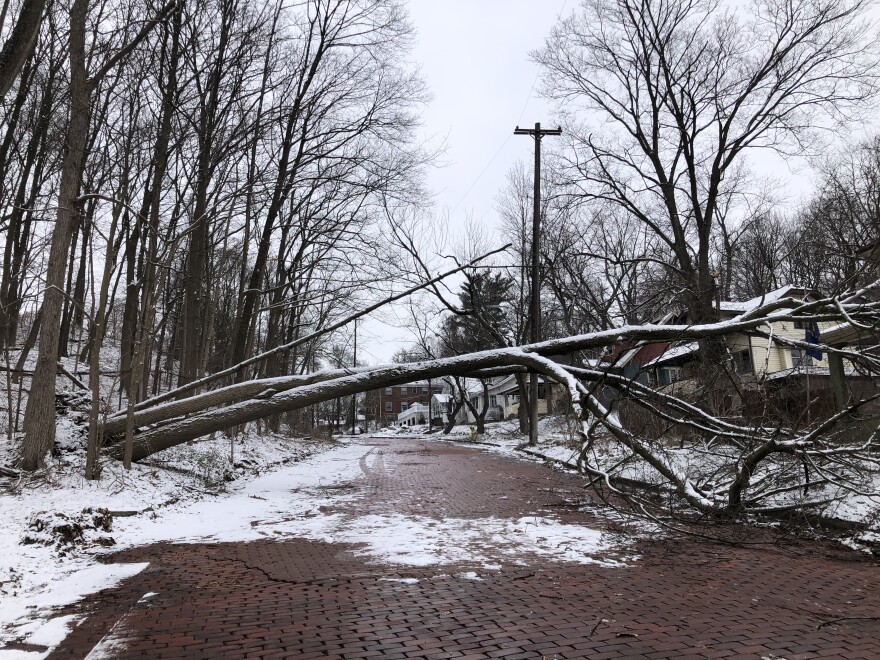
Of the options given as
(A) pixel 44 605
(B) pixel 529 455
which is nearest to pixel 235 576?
(A) pixel 44 605

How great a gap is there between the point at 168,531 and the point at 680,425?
25.0 ft

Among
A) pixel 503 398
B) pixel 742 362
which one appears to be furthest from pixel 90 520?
pixel 503 398

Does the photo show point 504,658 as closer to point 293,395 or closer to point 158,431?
point 293,395

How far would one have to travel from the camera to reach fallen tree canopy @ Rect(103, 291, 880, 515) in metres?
6.89

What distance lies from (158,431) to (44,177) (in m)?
9.19

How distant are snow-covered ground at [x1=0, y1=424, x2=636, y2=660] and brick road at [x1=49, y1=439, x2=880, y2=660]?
0.30 metres

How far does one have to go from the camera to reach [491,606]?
4.29 m

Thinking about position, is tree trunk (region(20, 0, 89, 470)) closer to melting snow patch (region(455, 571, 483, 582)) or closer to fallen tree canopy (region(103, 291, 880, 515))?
fallen tree canopy (region(103, 291, 880, 515))

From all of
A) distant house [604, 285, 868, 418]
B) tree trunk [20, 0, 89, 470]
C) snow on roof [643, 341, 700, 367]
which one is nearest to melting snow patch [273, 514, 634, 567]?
distant house [604, 285, 868, 418]

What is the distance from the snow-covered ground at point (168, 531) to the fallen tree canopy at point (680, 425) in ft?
2.92

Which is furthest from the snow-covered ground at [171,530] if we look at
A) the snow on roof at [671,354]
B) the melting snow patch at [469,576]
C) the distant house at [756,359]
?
the snow on roof at [671,354]

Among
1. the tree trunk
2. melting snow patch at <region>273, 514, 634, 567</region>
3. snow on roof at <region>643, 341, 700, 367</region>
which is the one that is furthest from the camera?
snow on roof at <region>643, 341, 700, 367</region>

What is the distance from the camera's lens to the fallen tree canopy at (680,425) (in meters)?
6.89

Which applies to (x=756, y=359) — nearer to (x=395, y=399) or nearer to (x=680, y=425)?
(x=680, y=425)
